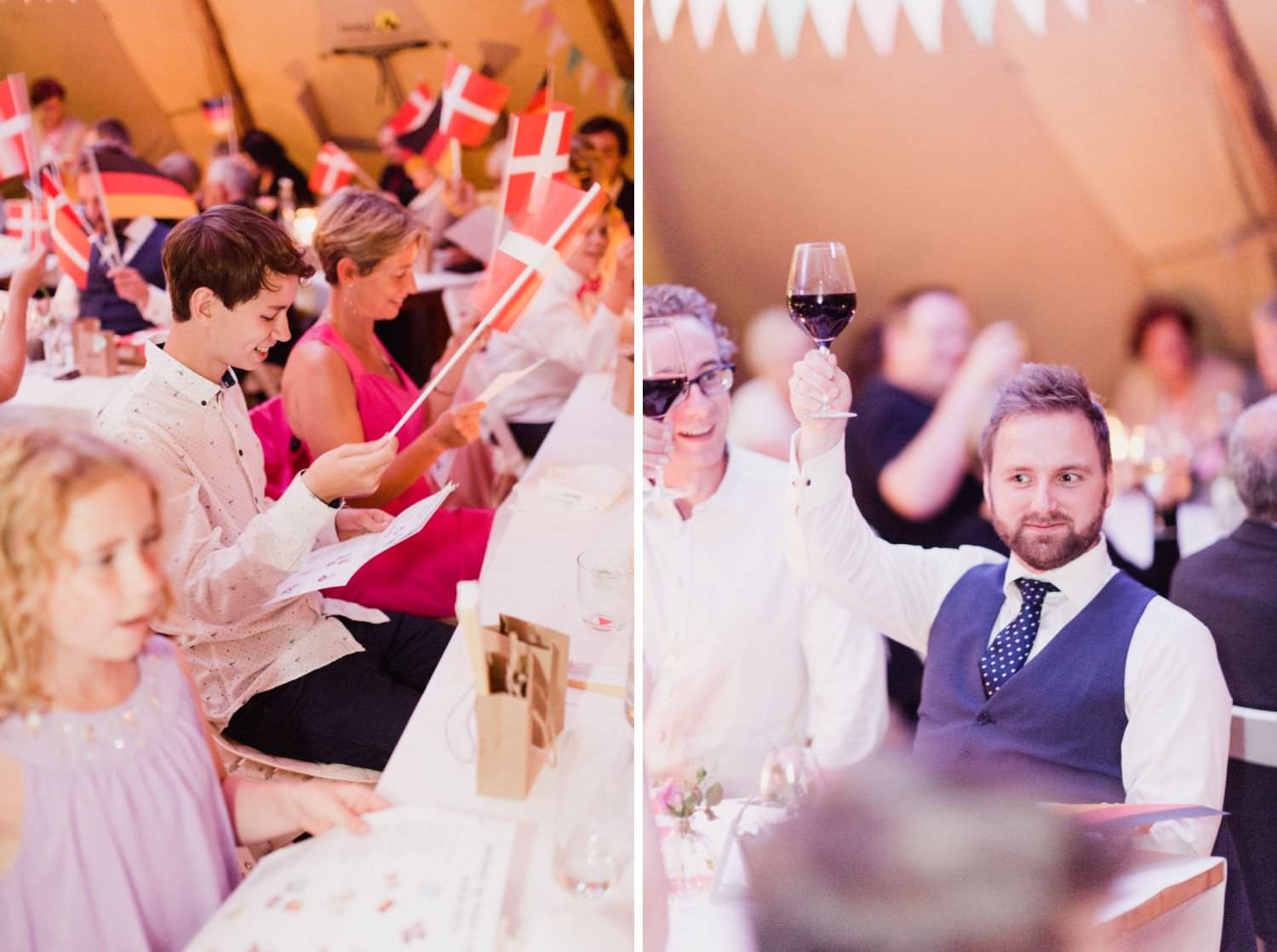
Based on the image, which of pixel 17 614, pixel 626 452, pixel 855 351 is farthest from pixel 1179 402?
pixel 17 614

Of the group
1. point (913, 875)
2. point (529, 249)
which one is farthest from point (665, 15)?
point (913, 875)

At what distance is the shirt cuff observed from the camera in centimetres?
189

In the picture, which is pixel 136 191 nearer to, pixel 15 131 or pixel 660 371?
pixel 15 131

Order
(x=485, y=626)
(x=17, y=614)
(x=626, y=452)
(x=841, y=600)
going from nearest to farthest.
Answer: (x=17, y=614)
(x=485, y=626)
(x=841, y=600)
(x=626, y=452)

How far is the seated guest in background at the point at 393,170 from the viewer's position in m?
2.04

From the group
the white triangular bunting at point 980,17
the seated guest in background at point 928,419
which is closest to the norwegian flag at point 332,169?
the seated guest in background at point 928,419

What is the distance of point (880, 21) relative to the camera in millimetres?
1848

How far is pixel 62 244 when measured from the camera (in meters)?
1.88

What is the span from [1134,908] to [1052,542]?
65cm

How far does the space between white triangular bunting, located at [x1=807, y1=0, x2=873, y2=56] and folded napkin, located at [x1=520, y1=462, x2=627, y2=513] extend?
859 millimetres

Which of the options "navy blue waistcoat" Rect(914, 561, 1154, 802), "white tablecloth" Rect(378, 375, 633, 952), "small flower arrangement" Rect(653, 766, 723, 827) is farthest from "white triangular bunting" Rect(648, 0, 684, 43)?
"small flower arrangement" Rect(653, 766, 723, 827)

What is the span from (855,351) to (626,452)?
485 millimetres

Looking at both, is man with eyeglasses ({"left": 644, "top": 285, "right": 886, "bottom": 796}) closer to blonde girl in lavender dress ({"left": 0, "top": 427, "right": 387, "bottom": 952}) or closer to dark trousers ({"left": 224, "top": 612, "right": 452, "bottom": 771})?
dark trousers ({"left": 224, "top": 612, "right": 452, "bottom": 771})

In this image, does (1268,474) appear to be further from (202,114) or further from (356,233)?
(202,114)
